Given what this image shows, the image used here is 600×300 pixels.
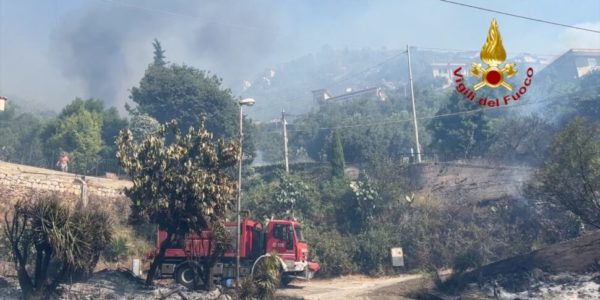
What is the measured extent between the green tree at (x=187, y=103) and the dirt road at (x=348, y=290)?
927 inches

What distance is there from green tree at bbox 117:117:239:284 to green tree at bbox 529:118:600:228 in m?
13.5

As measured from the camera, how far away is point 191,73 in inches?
1999

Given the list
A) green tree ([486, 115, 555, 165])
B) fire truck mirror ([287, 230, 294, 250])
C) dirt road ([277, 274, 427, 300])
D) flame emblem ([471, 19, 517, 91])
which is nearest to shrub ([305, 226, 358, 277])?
dirt road ([277, 274, 427, 300])

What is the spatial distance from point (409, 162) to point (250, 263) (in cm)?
1994

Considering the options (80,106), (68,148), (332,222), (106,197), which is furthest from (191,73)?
(332,222)

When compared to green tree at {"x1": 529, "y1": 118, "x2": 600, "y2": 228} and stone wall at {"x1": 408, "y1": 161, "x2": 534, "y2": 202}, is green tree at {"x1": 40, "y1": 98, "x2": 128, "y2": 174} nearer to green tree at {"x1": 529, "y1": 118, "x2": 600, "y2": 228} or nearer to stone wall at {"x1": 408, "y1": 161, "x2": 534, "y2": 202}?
stone wall at {"x1": 408, "y1": 161, "x2": 534, "y2": 202}

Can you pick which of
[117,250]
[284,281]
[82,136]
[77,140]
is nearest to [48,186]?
[117,250]

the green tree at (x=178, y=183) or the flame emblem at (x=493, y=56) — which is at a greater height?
the flame emblem at (x=493, y=56)

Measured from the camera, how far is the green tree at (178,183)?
15883 millimetres

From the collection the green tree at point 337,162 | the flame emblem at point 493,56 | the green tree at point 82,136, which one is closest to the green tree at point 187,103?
the green tree at point 82,136

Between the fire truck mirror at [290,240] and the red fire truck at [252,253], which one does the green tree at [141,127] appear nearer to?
the red fire truck at [252,253]

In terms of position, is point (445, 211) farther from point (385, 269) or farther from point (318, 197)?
point (318, 197)

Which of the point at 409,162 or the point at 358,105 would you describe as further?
the point at 358,105

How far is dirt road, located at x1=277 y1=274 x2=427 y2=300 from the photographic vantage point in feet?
61.8
